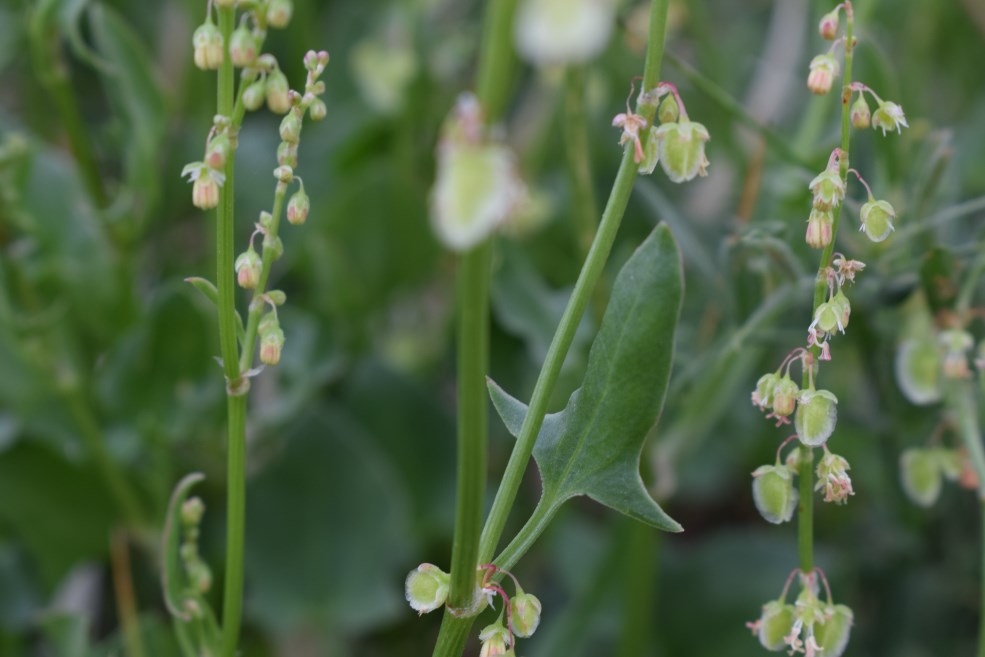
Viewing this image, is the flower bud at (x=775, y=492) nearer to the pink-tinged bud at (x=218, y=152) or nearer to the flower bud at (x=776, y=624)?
the flower bud at (x=776, y=624)

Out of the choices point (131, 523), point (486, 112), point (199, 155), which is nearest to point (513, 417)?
point (486, 112)

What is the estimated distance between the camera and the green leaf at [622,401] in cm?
28

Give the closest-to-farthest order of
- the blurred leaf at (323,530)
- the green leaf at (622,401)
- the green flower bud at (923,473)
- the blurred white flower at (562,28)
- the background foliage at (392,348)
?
the blurred white flower at (562,28) < the green leaf at (622,401) < the green flower bud at (923,473) < the background foliage at (392,348) < the blurred leaf at (323,530)

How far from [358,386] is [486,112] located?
52cm

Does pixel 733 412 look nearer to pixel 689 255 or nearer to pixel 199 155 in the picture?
pixel 689 255

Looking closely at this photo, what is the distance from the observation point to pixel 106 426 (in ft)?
1.99

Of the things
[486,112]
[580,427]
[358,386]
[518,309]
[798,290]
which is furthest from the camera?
[358,386]

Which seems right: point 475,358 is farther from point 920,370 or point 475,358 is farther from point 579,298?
point 920,370

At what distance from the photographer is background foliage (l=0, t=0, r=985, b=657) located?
0.51 m

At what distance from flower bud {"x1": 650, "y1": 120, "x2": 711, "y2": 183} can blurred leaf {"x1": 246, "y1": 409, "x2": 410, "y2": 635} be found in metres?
0.40

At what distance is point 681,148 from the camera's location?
0.27 meters

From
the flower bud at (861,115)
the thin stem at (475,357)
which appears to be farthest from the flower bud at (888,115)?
the thin stem at (475,357)

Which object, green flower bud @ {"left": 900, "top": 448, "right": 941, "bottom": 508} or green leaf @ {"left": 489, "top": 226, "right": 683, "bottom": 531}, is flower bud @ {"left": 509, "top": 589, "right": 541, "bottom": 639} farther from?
green flower bud @ {"left": 900, "top": 448, "right": 941, "bottom": 508}

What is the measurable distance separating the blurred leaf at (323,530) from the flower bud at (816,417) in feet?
1.22
